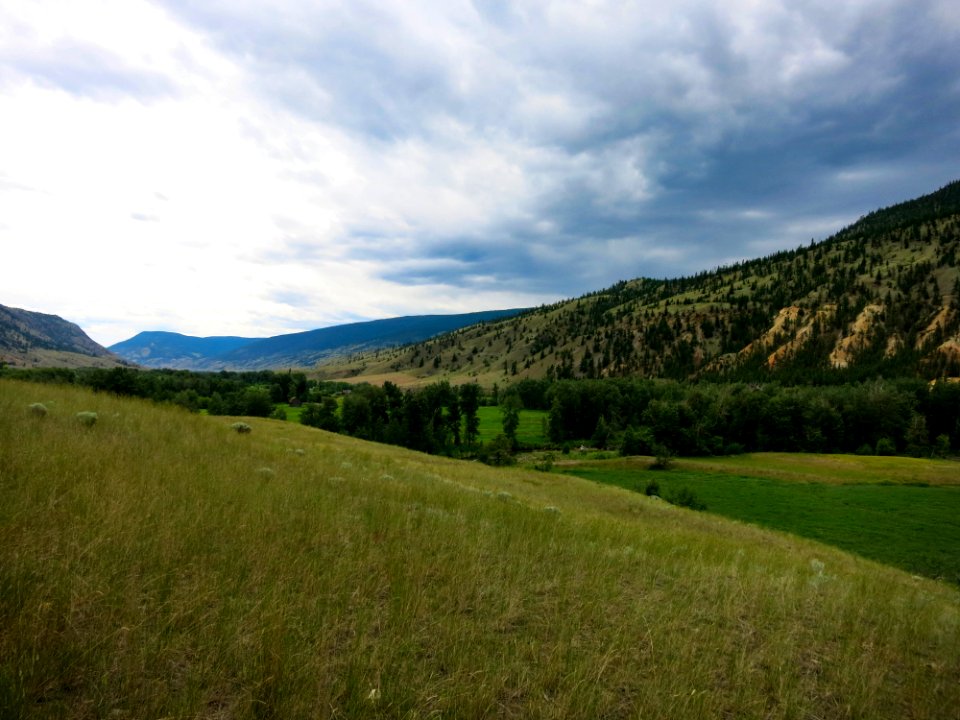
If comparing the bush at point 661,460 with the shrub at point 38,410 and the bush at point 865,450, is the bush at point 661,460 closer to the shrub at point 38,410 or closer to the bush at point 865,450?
the bush at point 865,450

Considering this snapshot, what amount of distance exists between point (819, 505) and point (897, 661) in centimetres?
5930

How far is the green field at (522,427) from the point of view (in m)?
106

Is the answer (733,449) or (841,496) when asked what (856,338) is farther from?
(841,496)

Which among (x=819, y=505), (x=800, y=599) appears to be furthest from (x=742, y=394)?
(x=800, y=599)

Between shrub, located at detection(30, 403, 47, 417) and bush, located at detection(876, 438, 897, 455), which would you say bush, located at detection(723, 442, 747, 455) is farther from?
shrub, located at detection(30, 403, 47, 417)

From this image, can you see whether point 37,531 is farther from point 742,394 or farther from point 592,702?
point 742,394

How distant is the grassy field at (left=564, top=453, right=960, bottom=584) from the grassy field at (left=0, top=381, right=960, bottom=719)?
3816cm

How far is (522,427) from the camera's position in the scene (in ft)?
400

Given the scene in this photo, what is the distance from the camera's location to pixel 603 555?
25.7ft

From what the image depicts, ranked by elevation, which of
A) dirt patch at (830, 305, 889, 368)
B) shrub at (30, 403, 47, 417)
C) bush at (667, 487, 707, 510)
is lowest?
bush at (667, 487, 707, 510)

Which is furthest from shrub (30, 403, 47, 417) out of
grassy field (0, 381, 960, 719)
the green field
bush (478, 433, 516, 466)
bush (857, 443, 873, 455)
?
bush (857, 443, 873, 455)

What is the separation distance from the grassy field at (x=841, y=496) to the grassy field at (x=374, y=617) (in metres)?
38.2

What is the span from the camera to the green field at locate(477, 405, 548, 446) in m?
106

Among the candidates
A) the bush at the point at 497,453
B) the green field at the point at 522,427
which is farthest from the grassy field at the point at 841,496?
the green field at the point at 522,427
